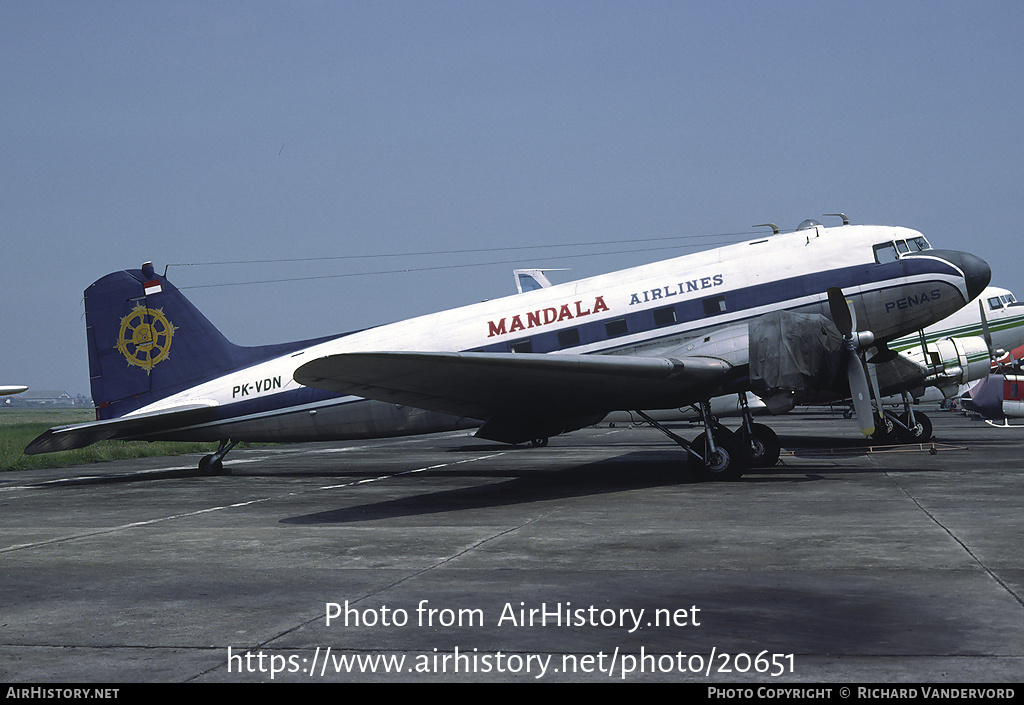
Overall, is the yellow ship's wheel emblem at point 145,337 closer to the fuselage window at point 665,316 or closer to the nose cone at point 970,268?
the fuselage window at point 665,316

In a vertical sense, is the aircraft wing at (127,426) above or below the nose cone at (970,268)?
below

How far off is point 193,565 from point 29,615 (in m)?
2.64

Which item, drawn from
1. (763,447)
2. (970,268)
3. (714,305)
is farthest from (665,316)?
(970,268)

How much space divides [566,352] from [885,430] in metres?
14.4

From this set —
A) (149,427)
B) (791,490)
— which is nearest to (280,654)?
(791,490)

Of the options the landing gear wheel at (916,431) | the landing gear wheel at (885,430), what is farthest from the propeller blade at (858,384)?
the landing gear wheel at (916,431)

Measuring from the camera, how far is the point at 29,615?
330 inches

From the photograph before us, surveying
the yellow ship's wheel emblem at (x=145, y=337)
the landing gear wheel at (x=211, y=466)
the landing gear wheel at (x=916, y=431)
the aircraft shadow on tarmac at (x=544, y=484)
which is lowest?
the landing gear wheel at (x=916, y=431)

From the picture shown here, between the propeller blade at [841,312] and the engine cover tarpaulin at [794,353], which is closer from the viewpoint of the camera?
the engine cover tarpaulin at [794,353]

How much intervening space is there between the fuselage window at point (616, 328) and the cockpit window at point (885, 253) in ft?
17.6

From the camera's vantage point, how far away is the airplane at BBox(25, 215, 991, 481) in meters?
17.0

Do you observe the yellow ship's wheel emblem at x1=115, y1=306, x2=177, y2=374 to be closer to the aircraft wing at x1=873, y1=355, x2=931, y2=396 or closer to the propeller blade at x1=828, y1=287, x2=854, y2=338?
the propeller blade at x1=828, y1=287, x2=854, y2=338

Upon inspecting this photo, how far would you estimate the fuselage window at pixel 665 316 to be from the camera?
19.5 m

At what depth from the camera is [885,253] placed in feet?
62.8
